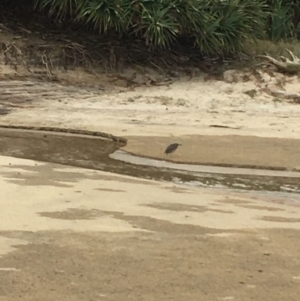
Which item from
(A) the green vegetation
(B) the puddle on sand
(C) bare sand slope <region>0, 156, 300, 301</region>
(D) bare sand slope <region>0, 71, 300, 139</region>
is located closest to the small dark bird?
(B) the puddle on sand

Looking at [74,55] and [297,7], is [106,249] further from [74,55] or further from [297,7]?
[297,7]

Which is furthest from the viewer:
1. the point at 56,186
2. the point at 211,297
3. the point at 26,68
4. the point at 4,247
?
the point at 26,68

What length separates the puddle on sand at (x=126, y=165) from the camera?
7609mm

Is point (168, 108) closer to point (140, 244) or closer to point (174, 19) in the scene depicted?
point (174, 19)

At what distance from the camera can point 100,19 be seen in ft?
50.0

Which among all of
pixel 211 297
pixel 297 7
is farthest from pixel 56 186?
pixel 297 7

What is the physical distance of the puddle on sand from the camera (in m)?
7.61

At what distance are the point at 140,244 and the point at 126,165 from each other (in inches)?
161

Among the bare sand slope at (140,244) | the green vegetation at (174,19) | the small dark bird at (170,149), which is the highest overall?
the green vegetation at (174,19)

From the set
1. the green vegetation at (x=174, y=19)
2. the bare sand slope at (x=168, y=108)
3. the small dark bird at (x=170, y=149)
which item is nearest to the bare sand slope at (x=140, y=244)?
the small dark bird at (x=170, y=149)

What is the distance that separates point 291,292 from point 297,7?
17.0 m

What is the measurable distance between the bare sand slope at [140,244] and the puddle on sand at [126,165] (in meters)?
1.13

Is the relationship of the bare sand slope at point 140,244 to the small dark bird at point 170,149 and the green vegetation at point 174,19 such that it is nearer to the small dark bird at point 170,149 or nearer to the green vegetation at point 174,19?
the small dark bird at point 170,149

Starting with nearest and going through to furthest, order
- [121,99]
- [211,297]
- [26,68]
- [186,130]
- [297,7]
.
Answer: [211,297] < [186,130] < [121,99] < [26,68] < [297,7]
